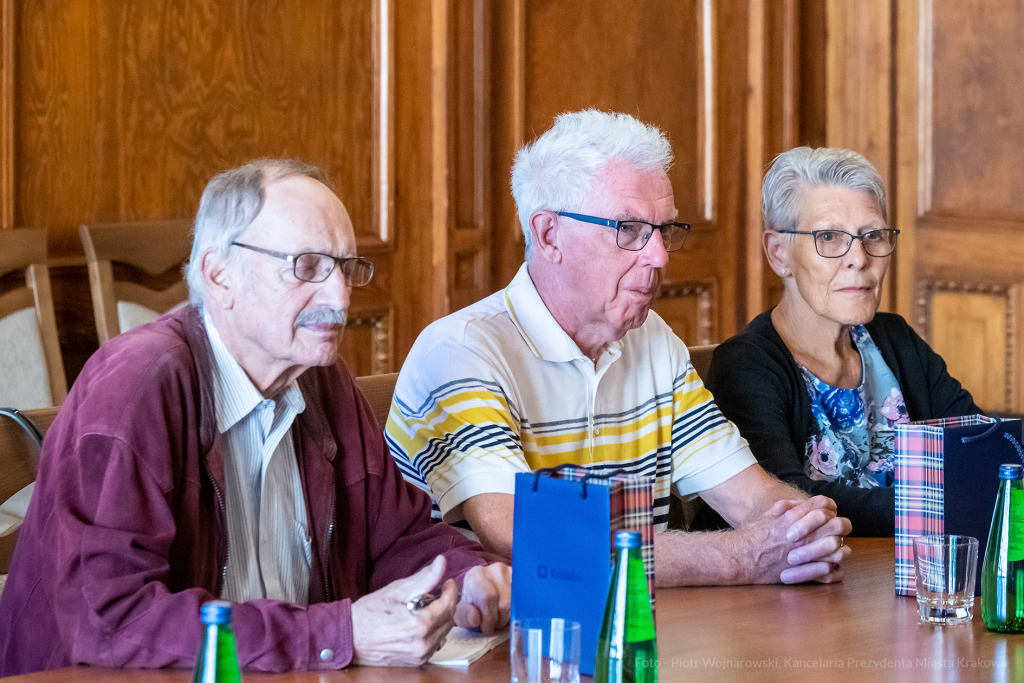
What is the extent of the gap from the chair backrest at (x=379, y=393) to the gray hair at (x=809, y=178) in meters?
0.86

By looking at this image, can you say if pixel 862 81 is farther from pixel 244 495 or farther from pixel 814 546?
pixel 244 495

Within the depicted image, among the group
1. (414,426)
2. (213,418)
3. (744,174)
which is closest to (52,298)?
(414,426)

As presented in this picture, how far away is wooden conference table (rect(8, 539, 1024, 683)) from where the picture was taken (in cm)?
127

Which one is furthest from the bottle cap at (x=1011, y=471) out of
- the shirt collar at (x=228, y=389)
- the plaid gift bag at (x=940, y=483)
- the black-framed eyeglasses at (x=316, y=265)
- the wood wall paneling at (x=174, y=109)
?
the wood wall paneling at (x=174, y=109)

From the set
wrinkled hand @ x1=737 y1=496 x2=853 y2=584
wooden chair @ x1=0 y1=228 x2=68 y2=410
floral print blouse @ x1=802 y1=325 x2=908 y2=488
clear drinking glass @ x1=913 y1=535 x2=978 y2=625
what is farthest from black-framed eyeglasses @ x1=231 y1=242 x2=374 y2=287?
wooden chair @ x1=0 y1=228 x2=68 y2=410

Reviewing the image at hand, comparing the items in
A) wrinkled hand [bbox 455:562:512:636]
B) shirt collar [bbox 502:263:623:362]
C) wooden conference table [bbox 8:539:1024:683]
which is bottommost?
wooden conference table [bbox 8:539:1024:683]

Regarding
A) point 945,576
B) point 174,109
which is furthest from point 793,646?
point 174,109

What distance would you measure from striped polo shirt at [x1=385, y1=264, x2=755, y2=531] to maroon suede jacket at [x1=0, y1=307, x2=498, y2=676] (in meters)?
0.15

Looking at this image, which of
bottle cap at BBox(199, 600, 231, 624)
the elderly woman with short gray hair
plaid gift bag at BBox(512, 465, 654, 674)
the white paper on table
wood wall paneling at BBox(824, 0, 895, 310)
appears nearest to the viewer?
bottle cap at BBox(199, 600, 231, 624)

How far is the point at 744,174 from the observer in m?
4.72

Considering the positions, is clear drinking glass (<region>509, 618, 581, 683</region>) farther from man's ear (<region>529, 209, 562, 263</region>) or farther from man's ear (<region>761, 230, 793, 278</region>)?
man's ear (<region>761, 230, 793, 278</region>)

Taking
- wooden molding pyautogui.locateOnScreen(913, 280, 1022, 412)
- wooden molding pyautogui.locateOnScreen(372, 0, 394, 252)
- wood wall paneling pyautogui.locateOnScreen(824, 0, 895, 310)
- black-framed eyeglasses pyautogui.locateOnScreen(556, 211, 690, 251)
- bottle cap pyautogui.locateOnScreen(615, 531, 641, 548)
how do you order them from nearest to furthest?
bottle cap pyautogui.locateOnScreen(615, 531, 641, 548) < black-framed eyeglasses pyautogui.locateOnScreen(556, 211, 690, 251) < wooden molding pyautogui.locateOnScreen(372, 0, 394, 252) < wooden molding pyautogui.locateOnScreen(913, 280, 1022, 412) < wood wall paneling pyautogui.locateOnScreen(824, 0, 895, 310)

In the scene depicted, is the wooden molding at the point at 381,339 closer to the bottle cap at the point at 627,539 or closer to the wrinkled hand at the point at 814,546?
the wrinkled hand at the point at 814,546

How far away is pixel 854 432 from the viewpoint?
7.48 ft
